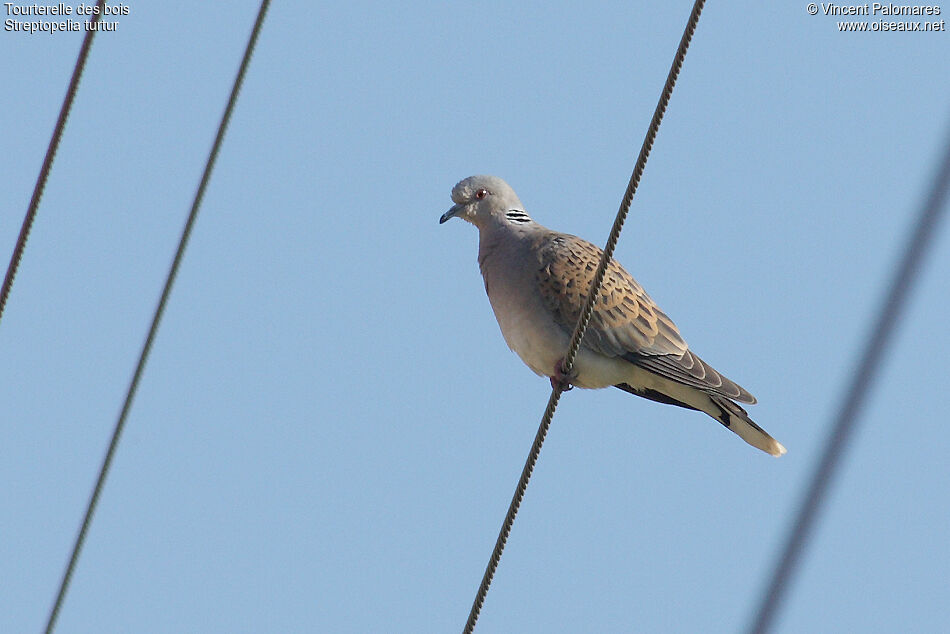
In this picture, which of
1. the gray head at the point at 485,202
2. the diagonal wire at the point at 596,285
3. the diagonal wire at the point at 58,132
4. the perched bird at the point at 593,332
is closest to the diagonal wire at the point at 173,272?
the diagonal wire at the point at 58,132

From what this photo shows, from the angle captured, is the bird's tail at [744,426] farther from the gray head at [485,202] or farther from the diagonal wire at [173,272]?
the diagonal wire at [173,272]

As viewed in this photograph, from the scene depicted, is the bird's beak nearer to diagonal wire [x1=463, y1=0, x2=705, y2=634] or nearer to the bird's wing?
the bird's wing

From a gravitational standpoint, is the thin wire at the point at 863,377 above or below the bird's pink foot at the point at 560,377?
above

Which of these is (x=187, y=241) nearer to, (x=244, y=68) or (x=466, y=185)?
(x=244, y=68)

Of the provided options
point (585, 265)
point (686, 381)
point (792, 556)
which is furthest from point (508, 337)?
point (792, 556)

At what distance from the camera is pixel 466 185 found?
5.30 metres

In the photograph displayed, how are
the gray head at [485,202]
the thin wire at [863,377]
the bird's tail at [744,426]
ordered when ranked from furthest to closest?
the gray head at [485,202] → the bird's tail at [744,426] → the thin wire at [863,377]

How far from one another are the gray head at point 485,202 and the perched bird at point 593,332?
201 millimetres

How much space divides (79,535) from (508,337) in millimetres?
2160

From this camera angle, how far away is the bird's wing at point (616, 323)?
4.66m

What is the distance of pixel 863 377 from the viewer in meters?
0.71

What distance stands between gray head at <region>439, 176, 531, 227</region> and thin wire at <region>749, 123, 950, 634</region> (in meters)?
4.48

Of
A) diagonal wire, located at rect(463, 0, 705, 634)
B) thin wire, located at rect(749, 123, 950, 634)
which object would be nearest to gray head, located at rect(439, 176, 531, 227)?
diagonal wire, located at rect(463, 0, 705, 634)

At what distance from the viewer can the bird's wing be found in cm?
466
